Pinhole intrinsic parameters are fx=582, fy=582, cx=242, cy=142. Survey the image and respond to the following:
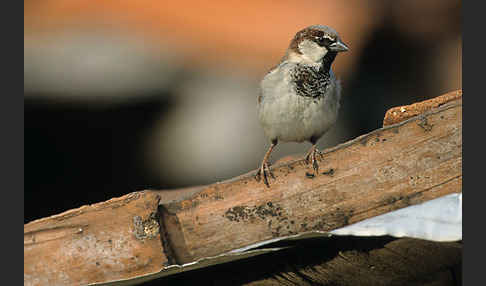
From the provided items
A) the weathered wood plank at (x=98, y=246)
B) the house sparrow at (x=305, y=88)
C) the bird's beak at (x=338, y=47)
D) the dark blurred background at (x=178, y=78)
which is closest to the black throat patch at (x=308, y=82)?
the house sparrow at (x=305, y=88)

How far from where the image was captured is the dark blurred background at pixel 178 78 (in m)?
3.96

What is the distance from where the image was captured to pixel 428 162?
1.87 m

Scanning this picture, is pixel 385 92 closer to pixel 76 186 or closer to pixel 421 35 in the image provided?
pixel 421 35

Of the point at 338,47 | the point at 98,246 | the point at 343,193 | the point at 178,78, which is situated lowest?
the point at 98,246

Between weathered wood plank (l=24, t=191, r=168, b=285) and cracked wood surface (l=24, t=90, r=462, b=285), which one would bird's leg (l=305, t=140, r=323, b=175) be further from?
weathered wood plank (l=24, t=191, r=168, b=285)

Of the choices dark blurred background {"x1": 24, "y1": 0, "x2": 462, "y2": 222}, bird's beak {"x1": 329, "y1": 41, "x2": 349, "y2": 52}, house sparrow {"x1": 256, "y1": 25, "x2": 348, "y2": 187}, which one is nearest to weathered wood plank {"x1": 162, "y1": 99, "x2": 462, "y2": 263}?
house sparrow {"x1": 256, "y1": 25, "x2": 348, "y2": 187}

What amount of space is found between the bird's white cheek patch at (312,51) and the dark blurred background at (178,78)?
72.6 inches

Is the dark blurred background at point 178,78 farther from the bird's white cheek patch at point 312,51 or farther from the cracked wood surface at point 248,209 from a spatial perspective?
the cracked wood surface at point 248,209

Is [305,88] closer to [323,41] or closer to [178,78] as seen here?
[323,41]

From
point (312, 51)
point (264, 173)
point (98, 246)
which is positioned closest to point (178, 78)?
point (312, 51)

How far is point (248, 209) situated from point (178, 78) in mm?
2318

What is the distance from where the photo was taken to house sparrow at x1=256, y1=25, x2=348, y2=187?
2178 mm

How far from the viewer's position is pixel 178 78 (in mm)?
4074

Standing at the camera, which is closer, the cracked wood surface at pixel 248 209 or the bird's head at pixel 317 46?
the cracked wood surface at pixel 248 209
